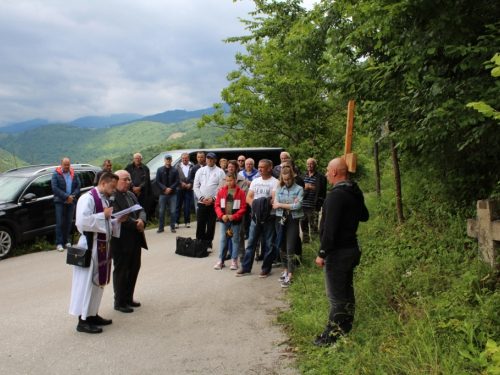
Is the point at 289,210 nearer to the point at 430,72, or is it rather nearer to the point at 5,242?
the point at 430,72

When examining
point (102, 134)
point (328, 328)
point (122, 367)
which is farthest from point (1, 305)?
point (102, 134)

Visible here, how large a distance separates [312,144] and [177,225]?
7324 mm

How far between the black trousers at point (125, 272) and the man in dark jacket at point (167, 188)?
19.3ft

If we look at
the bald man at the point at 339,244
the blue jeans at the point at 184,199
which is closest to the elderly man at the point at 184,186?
the blue jeans at the point at 184,199

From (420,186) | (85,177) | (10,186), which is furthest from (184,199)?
(420,186)

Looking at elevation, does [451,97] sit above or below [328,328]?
above

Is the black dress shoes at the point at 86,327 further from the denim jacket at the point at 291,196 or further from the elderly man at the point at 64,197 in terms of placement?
the elderly man at the point at 64,197

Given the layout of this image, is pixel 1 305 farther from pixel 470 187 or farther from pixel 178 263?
pixel 470 187

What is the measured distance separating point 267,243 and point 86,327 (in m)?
3.46

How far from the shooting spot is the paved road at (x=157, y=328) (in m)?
4.61

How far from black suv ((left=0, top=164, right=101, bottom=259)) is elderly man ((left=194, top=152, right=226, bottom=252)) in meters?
3.98

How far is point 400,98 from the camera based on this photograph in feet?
18.2

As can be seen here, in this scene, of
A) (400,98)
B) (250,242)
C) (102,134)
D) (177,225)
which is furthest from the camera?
(102,134)

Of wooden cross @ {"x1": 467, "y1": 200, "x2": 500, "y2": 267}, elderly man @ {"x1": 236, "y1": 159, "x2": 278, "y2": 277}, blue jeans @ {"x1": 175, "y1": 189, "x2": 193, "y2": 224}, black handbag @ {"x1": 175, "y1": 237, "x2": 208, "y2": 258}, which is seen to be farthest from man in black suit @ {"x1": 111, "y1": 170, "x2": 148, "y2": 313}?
blue jeans @ {"x1": 175, "y1": 189, "x2": 193, "y2": 224}
